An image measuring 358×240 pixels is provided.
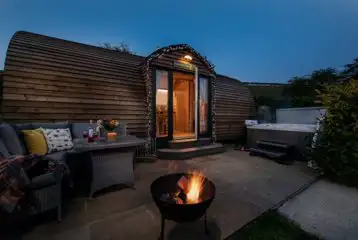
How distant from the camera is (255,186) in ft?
10.7

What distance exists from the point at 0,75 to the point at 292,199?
6.19m

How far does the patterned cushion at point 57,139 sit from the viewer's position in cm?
316

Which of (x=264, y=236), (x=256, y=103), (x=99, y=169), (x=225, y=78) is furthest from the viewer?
(x=256, y=103)

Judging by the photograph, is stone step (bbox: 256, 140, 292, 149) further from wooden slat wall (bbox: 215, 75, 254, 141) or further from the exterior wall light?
the exterior wall light

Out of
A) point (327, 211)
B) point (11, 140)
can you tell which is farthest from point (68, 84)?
point (327, 211)

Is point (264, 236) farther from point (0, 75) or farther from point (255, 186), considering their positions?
point (0, 75)

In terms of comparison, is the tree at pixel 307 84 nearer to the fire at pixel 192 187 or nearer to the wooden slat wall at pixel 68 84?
the wooden slat wall at pixel 68 84

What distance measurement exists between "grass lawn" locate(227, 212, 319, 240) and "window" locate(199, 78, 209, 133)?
4.22 m

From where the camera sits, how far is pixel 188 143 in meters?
5.75

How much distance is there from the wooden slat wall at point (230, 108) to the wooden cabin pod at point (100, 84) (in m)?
0.26

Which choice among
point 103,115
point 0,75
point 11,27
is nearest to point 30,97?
point 0,75

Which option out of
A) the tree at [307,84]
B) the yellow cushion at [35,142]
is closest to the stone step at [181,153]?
the yellow cushion at [35,142]

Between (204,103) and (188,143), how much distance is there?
5.37 feet

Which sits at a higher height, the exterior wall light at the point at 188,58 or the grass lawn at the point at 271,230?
the exterior wall light at the point at 188,58
